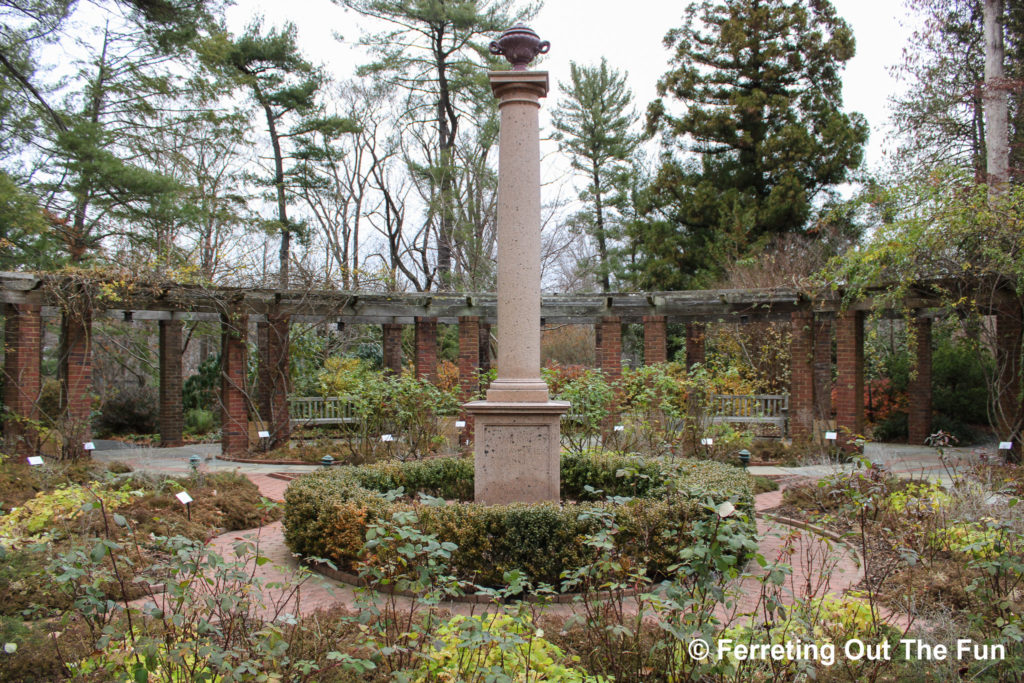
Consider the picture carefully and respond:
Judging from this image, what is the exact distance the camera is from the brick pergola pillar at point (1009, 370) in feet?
35.3

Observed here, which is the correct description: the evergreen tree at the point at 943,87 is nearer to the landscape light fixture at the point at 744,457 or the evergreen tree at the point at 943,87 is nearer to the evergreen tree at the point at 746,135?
the evergreen tree at the point at 746,135

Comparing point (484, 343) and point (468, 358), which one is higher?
point (484, 343)

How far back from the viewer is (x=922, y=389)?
14422 millimetres

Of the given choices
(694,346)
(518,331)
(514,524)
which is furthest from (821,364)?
(514,524)

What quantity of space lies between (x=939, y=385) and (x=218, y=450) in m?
15.9

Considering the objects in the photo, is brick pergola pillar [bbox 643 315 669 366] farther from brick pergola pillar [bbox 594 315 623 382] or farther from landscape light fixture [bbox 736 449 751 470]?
landscape light fixture [bbox 736 449 751 470]

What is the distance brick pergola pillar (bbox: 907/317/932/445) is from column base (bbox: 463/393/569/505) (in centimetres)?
1126

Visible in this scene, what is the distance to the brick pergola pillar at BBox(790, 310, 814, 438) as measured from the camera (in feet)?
43.4

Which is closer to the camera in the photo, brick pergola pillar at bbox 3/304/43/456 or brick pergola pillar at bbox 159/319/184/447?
brick pergola pillar at bbox 3/304/43/456

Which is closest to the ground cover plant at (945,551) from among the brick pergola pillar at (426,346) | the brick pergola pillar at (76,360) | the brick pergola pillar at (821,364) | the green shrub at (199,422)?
the brick pergola pillar at (821,364)

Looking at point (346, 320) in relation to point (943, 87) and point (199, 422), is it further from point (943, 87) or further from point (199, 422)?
point (943, 87)

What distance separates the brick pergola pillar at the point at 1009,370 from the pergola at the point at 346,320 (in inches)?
1.6

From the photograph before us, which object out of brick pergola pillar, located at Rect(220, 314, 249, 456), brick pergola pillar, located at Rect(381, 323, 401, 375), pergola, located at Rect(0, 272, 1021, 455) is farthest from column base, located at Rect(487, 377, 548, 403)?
brick pergola pillar, located at Rect(381, 323, 401, 375)

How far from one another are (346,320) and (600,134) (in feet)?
44.2
